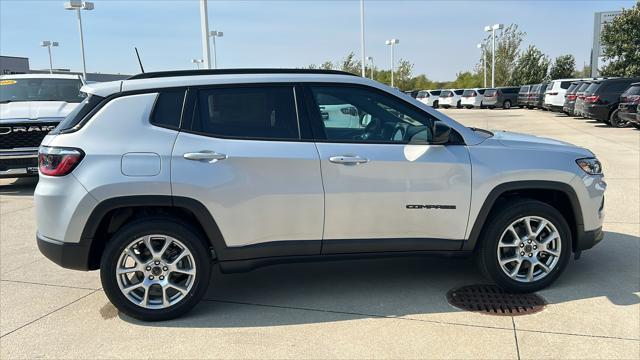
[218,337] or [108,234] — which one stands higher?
[108,234]

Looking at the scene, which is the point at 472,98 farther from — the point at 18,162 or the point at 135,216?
the point at 135,216

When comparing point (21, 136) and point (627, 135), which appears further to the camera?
point (627, 135)

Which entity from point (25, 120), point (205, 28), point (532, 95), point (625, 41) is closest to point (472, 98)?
Answer: point (532, 95)

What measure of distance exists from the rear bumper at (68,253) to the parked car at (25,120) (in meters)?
5.51

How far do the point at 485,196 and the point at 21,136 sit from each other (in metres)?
7.76

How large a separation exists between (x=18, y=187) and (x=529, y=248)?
936 cm

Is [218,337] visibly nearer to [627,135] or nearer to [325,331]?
[325,331]

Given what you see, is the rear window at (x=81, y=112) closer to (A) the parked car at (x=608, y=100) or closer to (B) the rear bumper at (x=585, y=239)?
(B) the rear bumper at (x=585, y=239)

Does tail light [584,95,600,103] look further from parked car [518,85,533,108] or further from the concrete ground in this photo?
parked car [518,85,533,108]

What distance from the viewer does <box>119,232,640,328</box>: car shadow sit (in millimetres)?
3992

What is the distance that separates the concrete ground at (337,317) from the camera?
136 inches

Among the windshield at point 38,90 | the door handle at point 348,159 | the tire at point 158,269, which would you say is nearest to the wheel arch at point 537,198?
the door handle at point 348,159

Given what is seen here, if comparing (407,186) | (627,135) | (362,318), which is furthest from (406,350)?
(627,135)

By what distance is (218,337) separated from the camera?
12.0 ft
